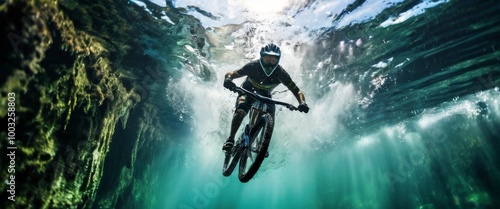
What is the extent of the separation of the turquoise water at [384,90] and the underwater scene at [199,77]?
0.33ft

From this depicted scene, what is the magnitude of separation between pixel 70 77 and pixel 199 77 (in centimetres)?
827

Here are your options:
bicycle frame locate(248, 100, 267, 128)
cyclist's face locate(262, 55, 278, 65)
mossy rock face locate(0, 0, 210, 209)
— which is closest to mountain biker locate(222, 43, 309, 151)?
cyclist's face locate(262, 55, 278, 65)

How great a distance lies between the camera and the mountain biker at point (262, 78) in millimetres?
5469

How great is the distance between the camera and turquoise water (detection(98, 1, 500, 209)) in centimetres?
1053

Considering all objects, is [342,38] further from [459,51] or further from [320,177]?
[320,177]

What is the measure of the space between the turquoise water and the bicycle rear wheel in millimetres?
6107

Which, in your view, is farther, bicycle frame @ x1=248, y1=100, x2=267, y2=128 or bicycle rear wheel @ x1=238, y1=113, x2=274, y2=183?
bicycle frame @ x1=248, y1=100, x2=267, y2=128

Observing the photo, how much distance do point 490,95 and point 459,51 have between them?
482 inches

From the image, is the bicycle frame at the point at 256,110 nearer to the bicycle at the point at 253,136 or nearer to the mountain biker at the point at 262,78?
the bicycle at the point at 253,136

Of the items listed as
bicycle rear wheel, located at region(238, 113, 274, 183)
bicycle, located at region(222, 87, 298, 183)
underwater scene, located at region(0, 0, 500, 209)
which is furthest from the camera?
underwater scene, located at region(0, 0, 500, 209)

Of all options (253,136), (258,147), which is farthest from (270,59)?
(258,147)

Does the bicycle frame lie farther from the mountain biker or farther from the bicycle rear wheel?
the bicycle rear wheel

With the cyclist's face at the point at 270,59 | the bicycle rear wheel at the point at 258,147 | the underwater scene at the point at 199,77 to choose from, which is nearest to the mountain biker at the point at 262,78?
the cyclist's face at the point at 270,59

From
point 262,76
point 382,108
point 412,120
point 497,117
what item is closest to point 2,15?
point 262,76
